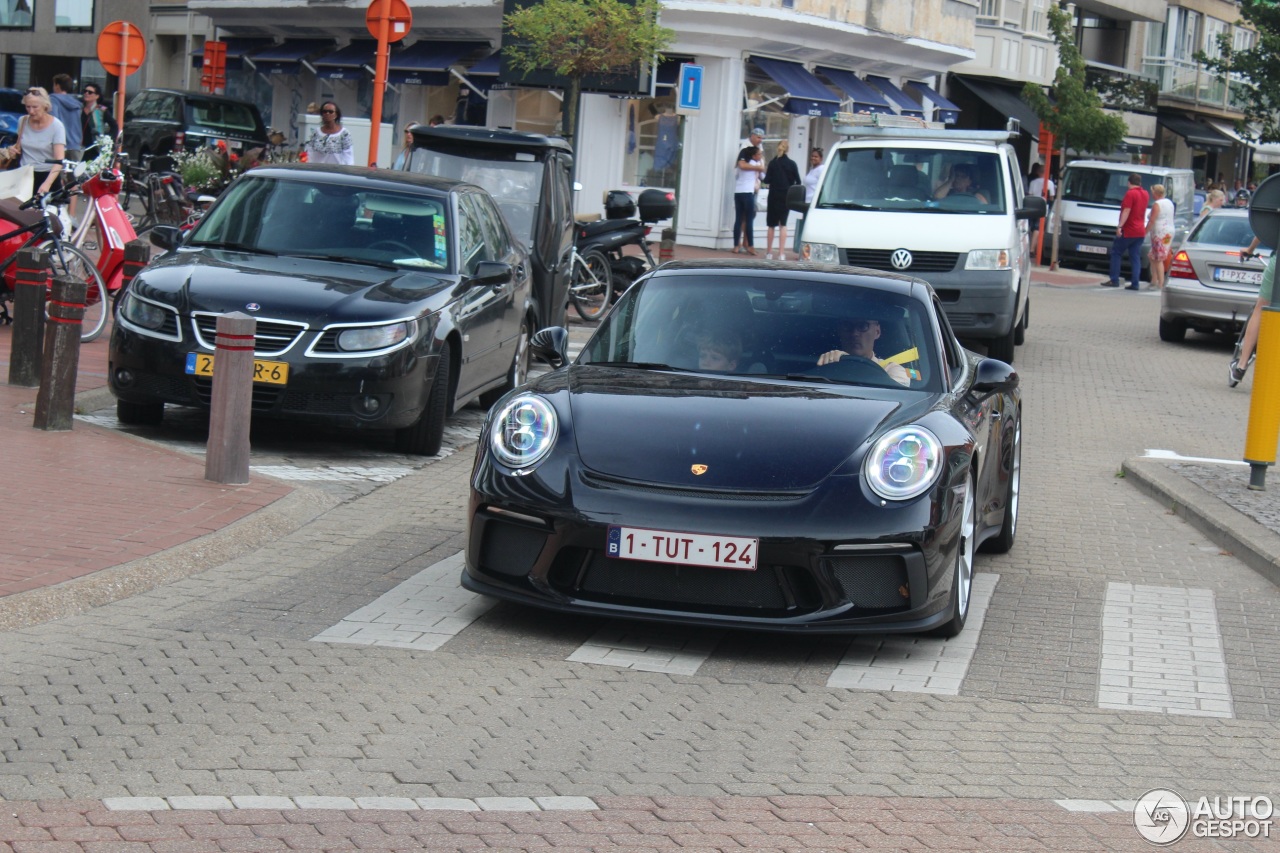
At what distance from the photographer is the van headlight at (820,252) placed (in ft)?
56.9

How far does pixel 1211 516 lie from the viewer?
9.70 meters

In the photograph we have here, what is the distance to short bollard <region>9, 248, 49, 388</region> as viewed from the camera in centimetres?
1082

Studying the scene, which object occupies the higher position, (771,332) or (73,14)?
(73,14)

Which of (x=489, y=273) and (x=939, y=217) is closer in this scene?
(x=489, y=273)

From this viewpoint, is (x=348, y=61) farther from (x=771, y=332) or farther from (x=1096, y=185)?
(x=771, y=332)

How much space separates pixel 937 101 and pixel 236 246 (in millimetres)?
32938

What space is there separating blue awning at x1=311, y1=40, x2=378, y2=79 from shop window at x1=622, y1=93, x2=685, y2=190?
7.69m

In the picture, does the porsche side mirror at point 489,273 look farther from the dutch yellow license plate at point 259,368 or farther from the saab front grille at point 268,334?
the dutch yellow license plate at point 259,368

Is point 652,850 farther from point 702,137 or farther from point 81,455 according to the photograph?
point 702,137

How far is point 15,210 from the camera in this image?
13195 mm

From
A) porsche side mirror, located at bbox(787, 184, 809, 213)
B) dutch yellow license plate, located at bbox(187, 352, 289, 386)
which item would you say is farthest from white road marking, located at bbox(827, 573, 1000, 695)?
porsche side mirror, located at bbox(787, 184, 809, 213)

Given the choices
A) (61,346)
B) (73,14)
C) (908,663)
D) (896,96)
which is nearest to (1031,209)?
(61,346)

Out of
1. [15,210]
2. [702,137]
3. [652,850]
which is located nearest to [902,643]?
[652,850]

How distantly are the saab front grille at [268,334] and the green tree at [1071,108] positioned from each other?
2921 centimetres
